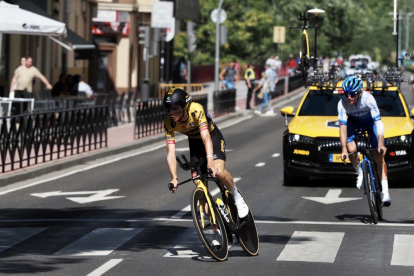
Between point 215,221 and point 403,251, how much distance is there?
1999 millimetres

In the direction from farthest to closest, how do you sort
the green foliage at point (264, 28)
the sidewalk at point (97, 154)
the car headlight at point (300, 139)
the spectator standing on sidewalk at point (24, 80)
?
the green foliage at point (264, 28) → the spectator standing on sidewalk at point (24, 80) → the sidewalk at point (97, 154) → the car headlight at point (300, 139)

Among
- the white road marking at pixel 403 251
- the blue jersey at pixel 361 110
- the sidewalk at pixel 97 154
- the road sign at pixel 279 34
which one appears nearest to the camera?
the white road marking at pixel 403 251

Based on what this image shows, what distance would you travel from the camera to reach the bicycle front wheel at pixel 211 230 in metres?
10.4

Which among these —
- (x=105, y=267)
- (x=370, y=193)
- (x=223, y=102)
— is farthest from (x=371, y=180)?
(x=223, y=102)

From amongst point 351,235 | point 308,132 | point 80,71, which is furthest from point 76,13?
point 351,235

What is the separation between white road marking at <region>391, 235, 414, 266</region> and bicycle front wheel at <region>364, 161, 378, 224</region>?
102 cm

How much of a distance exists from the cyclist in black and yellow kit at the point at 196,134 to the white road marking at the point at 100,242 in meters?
1.21

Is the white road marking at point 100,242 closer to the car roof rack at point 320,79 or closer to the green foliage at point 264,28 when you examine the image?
the car roof rack at point 320,79

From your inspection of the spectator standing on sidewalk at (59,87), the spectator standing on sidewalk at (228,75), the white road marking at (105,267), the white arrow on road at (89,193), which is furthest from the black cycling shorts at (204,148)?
the spectator standing on sidewalk at (228,75)

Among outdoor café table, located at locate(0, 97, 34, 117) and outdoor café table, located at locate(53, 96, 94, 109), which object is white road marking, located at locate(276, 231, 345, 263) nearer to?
outdoor café table, located at locate(0, 97, 34, 117)

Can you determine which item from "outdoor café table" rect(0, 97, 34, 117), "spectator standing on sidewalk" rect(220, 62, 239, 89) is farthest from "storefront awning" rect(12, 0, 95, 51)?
"spectator standing on sidewalk" rect(220, 62, 239, 89)

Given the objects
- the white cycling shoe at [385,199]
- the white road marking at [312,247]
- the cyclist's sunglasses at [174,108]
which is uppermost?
the cyclist's sunglasses at [174,108]

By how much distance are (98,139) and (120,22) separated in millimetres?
25145

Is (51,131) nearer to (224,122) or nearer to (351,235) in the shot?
(351,235)
